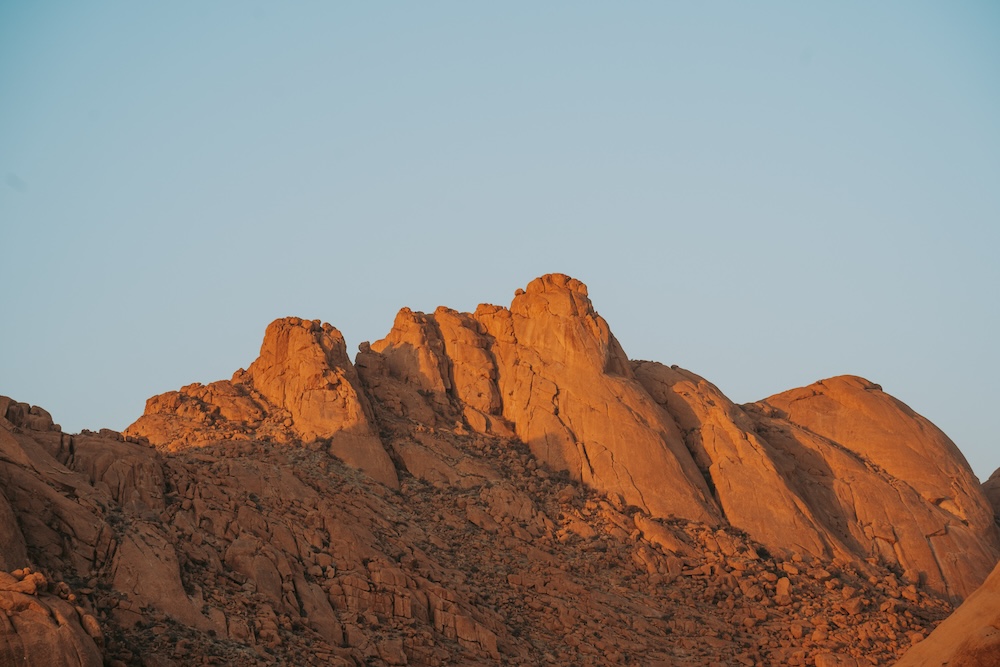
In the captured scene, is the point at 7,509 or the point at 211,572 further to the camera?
the point at 211,572

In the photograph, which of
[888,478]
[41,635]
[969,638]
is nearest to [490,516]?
[888,478]

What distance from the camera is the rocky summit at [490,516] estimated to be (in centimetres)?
3203

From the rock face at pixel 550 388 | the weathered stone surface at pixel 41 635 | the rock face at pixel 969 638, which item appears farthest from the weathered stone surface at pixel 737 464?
the weathered stone surface at pixel 41 635

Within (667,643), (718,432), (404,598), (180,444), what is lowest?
(667,643)

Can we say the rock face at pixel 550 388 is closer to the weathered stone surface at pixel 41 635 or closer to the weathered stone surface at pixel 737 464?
the weathered stone surface at pixel 737 464

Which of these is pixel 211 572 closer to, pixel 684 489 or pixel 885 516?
pixel 684 489

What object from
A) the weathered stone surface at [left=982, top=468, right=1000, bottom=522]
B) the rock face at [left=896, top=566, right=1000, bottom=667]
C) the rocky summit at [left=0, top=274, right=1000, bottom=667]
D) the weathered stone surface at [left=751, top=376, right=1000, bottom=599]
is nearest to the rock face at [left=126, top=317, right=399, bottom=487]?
the rocky summit at [left=0, top=274, right=1000, bottom=667]

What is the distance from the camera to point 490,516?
39.9 m

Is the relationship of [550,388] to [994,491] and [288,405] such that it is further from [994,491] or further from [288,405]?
[994,491]

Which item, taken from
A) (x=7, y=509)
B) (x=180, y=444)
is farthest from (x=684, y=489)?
(x=7, y=509)

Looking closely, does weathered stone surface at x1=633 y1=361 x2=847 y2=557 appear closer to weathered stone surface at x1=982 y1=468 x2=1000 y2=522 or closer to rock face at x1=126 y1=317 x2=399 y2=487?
weathered stone surface at x1=982 y1=468 x2=1000 y2=522

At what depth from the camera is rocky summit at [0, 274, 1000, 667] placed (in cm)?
3203

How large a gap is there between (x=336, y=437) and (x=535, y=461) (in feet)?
18.8

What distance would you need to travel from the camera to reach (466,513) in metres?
39.8
